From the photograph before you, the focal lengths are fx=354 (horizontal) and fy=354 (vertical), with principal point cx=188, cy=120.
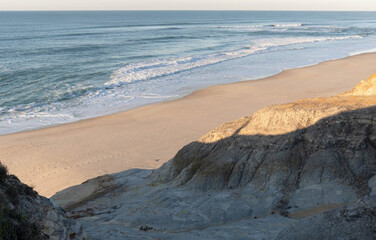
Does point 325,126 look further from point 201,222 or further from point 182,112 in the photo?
point 182,112

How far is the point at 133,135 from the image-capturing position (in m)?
19.2

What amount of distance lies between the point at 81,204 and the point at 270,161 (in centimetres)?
607

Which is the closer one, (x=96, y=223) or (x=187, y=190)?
(x=96, y=223)


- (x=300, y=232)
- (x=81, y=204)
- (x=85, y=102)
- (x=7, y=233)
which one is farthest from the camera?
(x=85, y=102)

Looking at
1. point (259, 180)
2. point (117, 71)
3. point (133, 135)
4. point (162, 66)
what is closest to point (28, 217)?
point (259, 180)

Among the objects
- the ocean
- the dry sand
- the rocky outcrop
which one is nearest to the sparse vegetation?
the rocky outcrop

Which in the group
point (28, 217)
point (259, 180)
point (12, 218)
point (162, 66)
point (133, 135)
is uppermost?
point (162, 66)

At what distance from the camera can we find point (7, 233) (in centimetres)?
562

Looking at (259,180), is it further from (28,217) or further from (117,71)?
(117,71)

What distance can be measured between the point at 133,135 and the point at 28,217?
1285 centimetres

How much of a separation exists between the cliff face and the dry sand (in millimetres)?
4399

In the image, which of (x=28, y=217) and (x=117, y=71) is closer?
(x=28, y=217)

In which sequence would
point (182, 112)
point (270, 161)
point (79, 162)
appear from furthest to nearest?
point (182, 112)
point (79, 162)
point (270, 161)

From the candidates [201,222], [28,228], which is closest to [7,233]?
[28,228]
